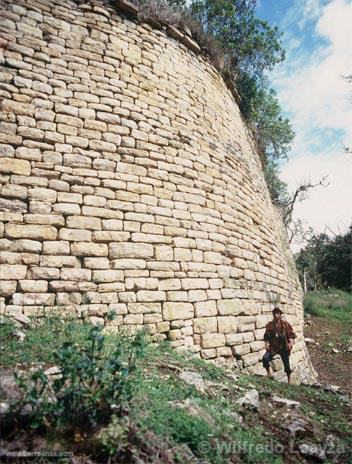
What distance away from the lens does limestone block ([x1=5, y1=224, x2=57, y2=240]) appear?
3396 millimetres

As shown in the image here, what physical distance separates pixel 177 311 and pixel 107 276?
101cm

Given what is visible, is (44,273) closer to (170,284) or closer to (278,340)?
(170,284)

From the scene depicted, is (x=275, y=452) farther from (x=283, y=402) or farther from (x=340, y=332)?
(x=340, y=332)

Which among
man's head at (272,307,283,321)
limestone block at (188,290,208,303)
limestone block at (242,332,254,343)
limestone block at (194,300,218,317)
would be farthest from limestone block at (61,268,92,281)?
man's head at (272,307,283,321)

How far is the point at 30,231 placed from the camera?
3.47 metres

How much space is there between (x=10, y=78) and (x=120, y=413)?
395 cm

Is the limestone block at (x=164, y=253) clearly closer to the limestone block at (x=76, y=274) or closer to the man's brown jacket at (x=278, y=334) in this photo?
the limestone block at (x=76, y=274)

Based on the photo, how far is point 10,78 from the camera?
3854mm

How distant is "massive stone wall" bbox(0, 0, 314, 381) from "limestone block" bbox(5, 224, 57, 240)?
0.04 feet

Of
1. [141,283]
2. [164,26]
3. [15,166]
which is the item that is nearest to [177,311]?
[141,283]

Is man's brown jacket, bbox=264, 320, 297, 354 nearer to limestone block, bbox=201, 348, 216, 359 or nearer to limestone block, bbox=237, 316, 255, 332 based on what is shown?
limestone block, bbox=237, 316, 255, 332

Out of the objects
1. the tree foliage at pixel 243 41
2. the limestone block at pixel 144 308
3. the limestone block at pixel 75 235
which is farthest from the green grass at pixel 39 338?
the tree foliage at pixel 243 41

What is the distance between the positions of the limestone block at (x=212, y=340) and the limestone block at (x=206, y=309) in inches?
10.4

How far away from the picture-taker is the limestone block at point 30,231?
11.1 ft
